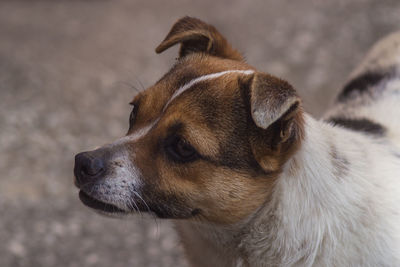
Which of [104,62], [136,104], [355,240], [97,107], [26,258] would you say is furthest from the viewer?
[104,62]

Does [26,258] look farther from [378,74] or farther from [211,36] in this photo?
[378,74]

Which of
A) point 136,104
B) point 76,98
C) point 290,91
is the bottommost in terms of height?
point 76,98

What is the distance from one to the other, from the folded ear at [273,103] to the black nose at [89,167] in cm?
83

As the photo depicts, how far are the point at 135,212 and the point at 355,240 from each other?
1162 millimetres

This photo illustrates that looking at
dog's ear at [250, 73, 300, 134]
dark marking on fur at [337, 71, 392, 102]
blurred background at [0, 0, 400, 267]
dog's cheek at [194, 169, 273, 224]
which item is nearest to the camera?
dog's ear at [250, 73, 300, 134]

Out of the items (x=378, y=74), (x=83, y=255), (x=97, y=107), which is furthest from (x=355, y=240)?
(x=97, y=107)

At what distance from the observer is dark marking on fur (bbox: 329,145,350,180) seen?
3068 millimetres

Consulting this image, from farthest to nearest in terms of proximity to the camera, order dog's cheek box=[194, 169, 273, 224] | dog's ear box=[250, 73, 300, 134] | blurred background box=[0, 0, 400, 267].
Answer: blurred background box=[0, 0, 400, 267], dog's cheek box=[194, 169, 273, 224], dog's ear box=[250, 73, 300, 134]

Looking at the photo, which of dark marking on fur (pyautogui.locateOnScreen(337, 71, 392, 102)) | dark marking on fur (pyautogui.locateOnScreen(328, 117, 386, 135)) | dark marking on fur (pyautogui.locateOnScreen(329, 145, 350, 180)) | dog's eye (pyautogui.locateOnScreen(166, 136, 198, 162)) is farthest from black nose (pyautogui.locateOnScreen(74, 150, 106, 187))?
dark marking on fur (pyautogui.locateOnScreen(337, 71, 392, 102))

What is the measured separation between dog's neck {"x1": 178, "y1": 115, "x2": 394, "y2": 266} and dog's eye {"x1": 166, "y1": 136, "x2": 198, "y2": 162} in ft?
1.43

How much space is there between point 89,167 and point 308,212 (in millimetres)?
1157

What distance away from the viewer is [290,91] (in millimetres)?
2789

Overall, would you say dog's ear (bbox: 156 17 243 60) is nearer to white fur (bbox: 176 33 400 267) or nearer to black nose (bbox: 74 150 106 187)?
white fur (bbox: 176 33 400 267)

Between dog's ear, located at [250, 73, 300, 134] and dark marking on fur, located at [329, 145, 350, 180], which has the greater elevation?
dog's ear, located at [250, 73, 300, 134]
